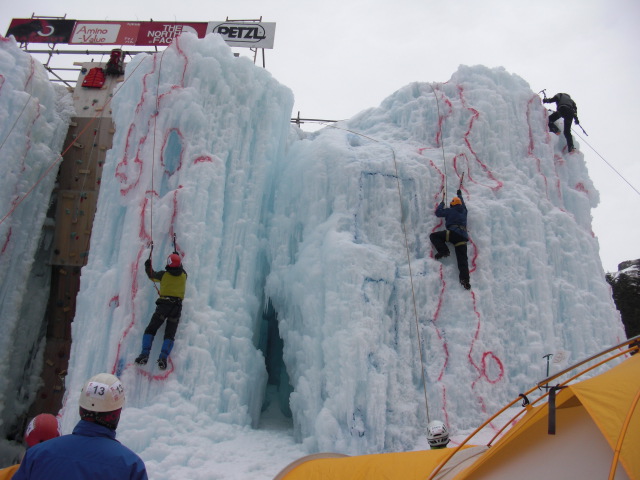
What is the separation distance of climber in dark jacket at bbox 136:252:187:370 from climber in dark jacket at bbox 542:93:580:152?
672 cm

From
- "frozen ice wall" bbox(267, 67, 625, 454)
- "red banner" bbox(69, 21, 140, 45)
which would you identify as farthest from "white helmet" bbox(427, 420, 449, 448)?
"red banner" bbox(69, 21, 140, 45)

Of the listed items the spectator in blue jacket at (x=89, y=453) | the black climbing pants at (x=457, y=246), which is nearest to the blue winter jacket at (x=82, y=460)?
the spectator in blue jacket at (x=89, y=453)

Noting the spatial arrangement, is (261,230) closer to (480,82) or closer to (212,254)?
(212,254)

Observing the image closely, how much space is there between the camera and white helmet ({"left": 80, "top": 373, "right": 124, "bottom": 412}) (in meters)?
2.13

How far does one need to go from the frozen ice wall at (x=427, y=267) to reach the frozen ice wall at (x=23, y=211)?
13.6 feet

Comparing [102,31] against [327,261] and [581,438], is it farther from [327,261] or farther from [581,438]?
[581,438]

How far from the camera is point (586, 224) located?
7750 mm

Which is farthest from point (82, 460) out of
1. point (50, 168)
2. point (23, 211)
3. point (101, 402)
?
point (50, 168)

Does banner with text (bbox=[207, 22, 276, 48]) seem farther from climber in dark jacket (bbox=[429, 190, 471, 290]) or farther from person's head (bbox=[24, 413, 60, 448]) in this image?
person's head (bbox=[24, 413, 60, 448])

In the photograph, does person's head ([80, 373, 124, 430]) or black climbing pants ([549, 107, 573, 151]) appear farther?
black climbing pants ([549, 107, 573, 151])

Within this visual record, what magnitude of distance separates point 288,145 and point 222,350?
404 centimetres

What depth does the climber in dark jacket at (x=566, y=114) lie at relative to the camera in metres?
8.13

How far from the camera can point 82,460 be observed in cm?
194

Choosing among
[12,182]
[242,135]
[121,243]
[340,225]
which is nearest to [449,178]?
[340,225]
